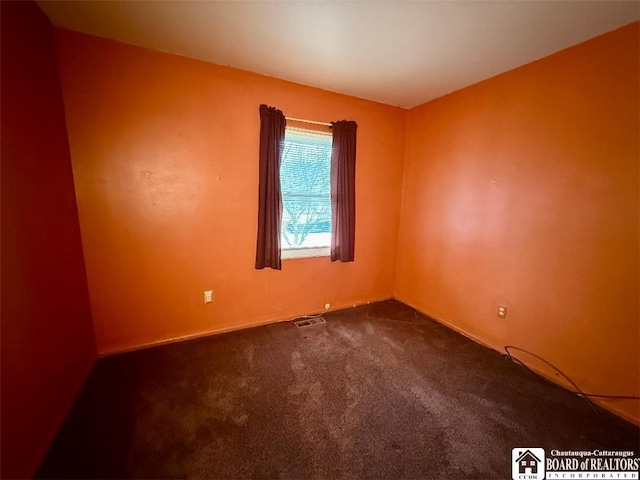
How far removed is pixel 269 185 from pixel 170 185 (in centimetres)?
80

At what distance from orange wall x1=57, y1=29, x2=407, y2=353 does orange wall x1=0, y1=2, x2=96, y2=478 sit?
0.16 metres

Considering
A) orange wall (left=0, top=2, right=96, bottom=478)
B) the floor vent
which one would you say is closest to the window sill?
the floor vent

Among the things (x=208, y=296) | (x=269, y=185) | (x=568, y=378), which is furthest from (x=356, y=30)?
(x=568, y=378)

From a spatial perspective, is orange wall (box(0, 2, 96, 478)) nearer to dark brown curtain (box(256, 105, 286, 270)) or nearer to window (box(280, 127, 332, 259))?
dark brown curtain (box(256, 105, 286, 270))

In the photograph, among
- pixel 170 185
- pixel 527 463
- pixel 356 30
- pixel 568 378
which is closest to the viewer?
pixel 527 463

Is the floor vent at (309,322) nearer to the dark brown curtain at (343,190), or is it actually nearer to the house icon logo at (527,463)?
the dark brown curtain at (343,190)

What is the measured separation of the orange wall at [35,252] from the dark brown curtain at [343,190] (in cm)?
209

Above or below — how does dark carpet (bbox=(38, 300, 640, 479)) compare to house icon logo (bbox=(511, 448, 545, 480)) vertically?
above

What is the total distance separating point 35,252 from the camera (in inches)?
54.4

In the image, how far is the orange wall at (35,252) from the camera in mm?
1173

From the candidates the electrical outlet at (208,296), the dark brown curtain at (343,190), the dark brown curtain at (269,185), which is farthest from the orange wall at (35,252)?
the dark brown curtain at (343,190)

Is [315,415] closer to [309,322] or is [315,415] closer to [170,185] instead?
[309,322]

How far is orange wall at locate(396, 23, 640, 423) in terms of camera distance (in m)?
1.63

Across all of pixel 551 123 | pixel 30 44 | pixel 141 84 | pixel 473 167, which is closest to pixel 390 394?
pixel 473 167
